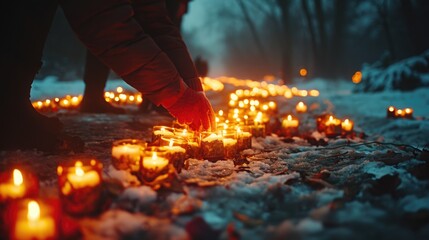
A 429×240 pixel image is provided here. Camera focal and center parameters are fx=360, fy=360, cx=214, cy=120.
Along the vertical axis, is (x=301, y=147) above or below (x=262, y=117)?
below

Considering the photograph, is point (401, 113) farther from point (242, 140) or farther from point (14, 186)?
point (14, 186)

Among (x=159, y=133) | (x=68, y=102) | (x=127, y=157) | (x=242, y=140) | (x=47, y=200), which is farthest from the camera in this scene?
(x=68, y=102)

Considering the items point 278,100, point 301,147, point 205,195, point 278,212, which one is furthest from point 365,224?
point 278,100

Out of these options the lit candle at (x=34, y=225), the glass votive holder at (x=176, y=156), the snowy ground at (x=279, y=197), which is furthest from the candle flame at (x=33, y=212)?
the glass votive holder at (x=176, y=156)

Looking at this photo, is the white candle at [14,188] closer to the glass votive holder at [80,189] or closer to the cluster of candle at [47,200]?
the cluster of candle at [47,200]

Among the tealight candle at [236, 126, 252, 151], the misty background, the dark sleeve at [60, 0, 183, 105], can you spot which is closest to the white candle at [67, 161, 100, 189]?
the dark sleeve at [60, 0, 183, 105]

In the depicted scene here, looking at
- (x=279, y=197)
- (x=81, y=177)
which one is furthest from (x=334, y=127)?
(x=81, y=177)

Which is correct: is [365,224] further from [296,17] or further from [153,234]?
[296,17]

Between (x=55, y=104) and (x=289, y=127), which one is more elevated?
(x=55, y=104)

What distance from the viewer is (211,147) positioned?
10.8 ft

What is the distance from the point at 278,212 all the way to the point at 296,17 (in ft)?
127

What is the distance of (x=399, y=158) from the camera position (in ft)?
9.75

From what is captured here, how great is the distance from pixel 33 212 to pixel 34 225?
0.06 m

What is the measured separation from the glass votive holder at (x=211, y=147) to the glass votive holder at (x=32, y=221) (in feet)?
5.31
